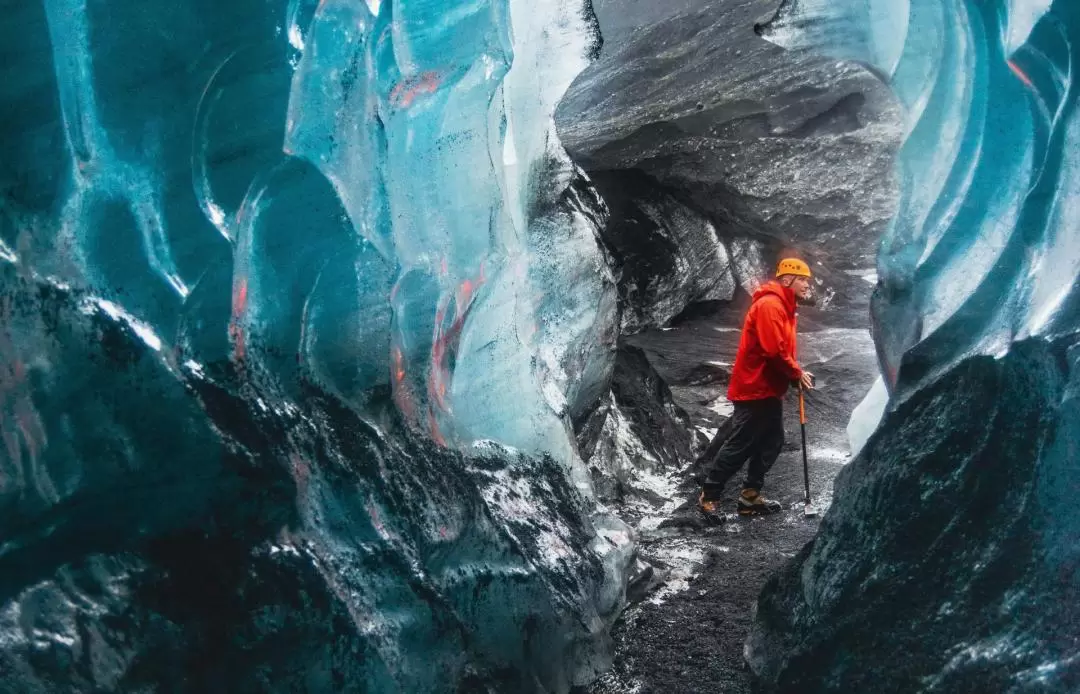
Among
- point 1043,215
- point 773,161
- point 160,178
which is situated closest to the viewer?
point 160,178

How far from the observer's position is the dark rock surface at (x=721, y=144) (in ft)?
26.9

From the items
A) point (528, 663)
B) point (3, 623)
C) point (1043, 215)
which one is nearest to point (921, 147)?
point (1043, 215)

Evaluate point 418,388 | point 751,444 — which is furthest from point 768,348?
point 418,388

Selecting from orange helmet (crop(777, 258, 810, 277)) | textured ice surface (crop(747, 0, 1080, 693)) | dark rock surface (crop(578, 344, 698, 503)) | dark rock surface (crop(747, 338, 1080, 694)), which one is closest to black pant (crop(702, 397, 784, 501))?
dark rock surface (crop(578, 344, 698, 503))

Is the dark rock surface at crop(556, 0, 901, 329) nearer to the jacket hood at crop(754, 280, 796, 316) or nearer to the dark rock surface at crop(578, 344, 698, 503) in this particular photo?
the dark rock surface at crop(578, 344, 698, 503)

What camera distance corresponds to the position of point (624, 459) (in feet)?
20.4

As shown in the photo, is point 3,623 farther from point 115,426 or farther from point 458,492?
point 458,492

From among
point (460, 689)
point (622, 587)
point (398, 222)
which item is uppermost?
point (398, 222)

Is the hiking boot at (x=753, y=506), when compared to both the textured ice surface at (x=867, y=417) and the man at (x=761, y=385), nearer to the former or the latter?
the man at (x=761, y=385)

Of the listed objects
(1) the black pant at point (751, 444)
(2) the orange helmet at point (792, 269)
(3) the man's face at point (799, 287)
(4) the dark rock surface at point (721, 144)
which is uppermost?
(4) the dark rock surface at point (721, 144)

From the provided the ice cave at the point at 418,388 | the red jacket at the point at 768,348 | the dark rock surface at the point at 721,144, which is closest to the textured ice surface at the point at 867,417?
the ice cave at the point at 418,388

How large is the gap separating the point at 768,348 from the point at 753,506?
3.24 feet

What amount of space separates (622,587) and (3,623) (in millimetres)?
2770

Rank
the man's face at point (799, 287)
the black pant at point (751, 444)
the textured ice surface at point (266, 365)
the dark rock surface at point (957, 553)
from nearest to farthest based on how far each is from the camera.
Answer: the textured ice surface at point (266, 365) → the dark rock surface at point (957, 553) → the man's face at point (799, 287) → the black pant at point (751, 444)
